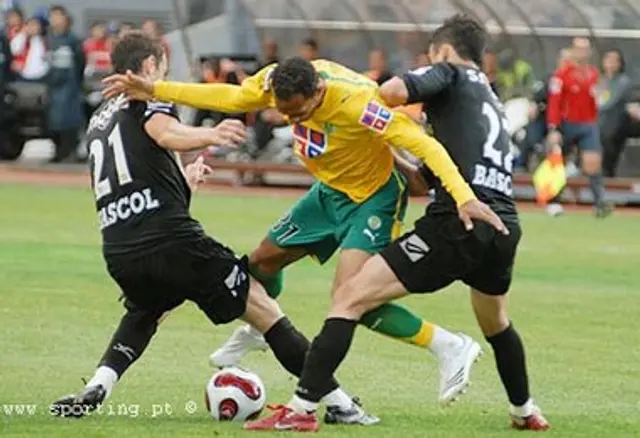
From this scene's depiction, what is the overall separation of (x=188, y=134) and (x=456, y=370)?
195cm

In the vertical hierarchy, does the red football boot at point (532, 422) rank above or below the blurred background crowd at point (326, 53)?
above

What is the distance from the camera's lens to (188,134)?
10164 mm

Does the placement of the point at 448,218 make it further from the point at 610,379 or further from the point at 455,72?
the point at 610,379

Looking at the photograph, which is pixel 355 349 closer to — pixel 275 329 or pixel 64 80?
pixel 275 329

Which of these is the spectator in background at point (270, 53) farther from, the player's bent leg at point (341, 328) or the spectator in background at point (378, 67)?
the player's bent leg at point (341, 328)

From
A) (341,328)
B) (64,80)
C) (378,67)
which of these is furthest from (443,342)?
(64,80)

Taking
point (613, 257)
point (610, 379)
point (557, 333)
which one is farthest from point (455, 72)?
point (613, 257)

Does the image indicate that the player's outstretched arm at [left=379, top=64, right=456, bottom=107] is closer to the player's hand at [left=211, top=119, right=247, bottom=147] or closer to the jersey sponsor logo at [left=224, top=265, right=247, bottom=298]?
the player's hand at [left=211, top=119, right=247, bottom=147]

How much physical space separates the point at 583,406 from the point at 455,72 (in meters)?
2.39

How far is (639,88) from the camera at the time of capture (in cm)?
3008

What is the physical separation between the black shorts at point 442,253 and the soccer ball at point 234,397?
118cm

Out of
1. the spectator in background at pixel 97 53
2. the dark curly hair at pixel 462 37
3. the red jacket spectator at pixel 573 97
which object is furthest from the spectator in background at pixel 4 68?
the dark curly hair at pixel 462 37

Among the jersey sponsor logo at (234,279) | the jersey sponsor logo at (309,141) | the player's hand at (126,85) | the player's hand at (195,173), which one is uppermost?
the player's hand at (126,85)

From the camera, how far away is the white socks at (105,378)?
1063 cm
